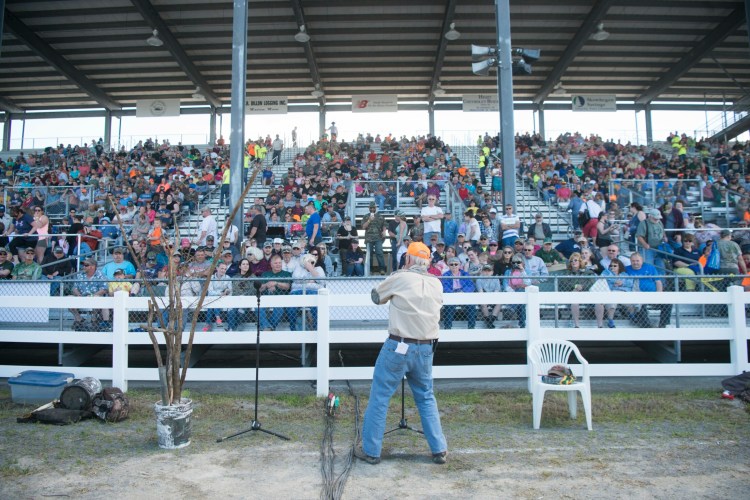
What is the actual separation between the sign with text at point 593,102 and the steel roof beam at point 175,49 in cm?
1969

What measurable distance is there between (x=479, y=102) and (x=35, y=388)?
26.8 meters

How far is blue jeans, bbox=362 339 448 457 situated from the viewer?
463cm

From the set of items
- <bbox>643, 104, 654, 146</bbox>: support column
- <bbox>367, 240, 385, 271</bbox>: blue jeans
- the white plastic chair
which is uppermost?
<bbox>643, 104, 654, 146</bbox>: support column

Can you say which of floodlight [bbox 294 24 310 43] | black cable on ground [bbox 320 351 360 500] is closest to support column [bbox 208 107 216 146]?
floodlight [bbox 294 24 310 43]

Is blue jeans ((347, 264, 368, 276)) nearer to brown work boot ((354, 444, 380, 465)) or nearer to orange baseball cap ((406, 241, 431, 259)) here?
orange baseball cap ((406, 241, 431, 259))

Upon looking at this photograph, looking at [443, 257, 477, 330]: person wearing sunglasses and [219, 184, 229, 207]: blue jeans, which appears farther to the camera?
[219, 184, 229, 207]: blue jeans

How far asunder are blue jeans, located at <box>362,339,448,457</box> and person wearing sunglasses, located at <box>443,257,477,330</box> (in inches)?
88.6

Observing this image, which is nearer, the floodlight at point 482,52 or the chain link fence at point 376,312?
the chain link fence at point 376,312

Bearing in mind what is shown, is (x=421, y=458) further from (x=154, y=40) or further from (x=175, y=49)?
(x=175, y=49)

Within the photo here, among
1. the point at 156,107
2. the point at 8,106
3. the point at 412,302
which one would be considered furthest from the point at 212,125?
the point at 412,302

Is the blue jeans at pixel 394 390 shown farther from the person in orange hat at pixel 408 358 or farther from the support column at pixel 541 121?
the support column at pixel 541 121

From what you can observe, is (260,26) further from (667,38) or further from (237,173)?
(667,38)

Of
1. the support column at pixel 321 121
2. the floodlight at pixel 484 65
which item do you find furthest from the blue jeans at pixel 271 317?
the support column at pixel 321 121

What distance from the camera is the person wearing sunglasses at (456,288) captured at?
25.1 feet
